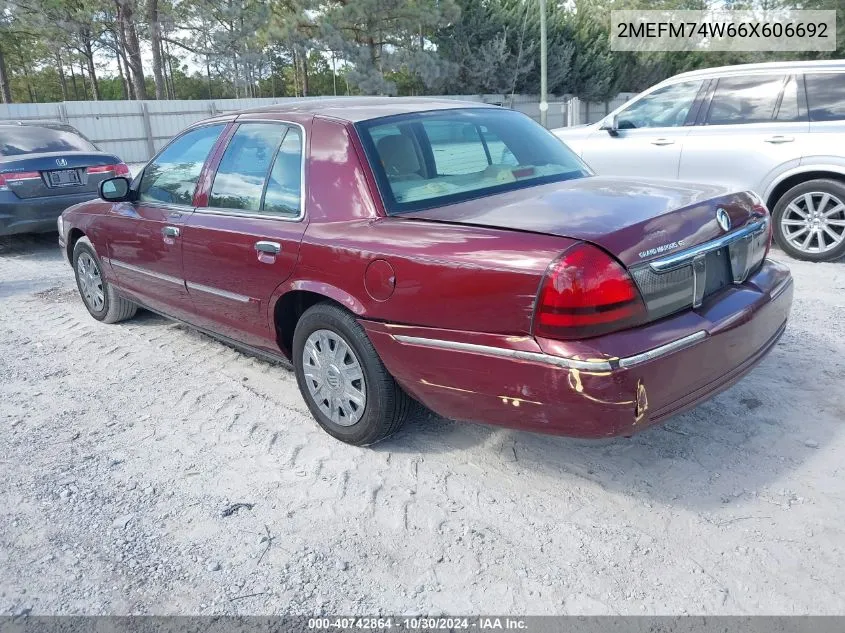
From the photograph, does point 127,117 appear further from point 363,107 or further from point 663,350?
point 663,350

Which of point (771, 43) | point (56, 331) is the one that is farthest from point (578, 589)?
point (771, 43)

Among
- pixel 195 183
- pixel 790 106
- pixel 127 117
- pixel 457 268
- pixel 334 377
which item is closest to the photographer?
pixel 457 268

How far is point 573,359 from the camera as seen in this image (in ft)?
8.06

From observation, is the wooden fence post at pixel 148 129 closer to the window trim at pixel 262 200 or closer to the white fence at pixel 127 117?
the white fence at pixel 127 117

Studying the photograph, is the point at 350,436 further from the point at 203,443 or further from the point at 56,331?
the point at 56,331

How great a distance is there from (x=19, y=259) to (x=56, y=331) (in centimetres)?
353

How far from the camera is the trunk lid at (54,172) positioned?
26.0ft

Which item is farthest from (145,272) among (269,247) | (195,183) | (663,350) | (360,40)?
(360,40)

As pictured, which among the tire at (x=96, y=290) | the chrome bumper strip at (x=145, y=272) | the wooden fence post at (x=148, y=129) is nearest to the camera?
the chrome bumper strip at (x=145, y=272)

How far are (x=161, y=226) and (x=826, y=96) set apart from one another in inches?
235

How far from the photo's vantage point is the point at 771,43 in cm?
3008

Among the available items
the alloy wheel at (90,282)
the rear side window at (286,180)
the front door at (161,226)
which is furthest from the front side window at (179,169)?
the alloy wheel at (90,282)

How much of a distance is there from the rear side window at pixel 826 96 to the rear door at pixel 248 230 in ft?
17.4

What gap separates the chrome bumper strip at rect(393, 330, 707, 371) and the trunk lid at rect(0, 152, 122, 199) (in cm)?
700
